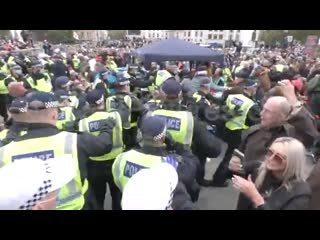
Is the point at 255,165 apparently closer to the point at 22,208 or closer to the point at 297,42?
the point at 22,208

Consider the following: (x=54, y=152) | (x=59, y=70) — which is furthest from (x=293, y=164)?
(x=59, y=70)

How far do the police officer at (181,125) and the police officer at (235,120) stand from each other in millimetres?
1541

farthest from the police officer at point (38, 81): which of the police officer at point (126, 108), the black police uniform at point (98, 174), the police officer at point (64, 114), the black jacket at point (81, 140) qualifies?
the black jacket at point (81, 140)

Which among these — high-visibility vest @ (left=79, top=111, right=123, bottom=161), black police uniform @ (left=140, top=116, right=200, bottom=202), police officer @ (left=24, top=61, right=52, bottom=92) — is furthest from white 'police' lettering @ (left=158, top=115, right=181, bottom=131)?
police officer @ (left=24, top=61, right=52, bottom=92)

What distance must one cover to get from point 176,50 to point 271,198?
9.51m

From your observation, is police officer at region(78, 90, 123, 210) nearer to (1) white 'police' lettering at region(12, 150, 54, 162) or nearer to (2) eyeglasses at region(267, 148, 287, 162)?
(1) white 'police' lettering at region(12, 150, 54, 162)

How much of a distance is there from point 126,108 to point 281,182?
10.1 feet

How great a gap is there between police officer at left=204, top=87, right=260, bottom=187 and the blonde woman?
2.86m

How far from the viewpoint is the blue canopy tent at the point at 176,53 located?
452 inches

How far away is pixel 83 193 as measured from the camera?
2.91 m

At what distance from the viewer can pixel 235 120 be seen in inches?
229
